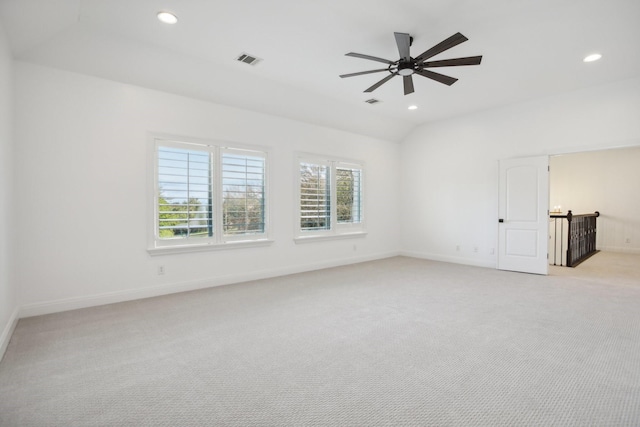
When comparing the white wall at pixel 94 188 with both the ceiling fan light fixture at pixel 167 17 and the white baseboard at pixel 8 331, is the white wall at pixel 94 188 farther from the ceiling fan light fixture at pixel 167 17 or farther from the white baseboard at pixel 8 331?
the ceiling fan light fixture at pixel 167 17

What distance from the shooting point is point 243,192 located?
502 cm

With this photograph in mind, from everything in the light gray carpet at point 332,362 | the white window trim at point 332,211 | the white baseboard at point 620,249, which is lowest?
the light gray carpet at point 332,362

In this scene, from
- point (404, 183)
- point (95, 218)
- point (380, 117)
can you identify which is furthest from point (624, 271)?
point (95, 218)

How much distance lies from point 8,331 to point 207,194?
2.52m

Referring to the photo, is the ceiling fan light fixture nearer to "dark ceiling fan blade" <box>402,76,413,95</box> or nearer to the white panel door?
"dark ceiling fan blade" <box>402,76,413,95</box>

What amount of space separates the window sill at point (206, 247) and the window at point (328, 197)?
857 millimetres

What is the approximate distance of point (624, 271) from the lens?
556 centimetres

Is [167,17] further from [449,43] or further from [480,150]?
[480,150]

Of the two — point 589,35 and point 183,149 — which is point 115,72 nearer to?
point 183,149

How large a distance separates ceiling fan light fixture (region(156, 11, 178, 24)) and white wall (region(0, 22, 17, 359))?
4.19 ft

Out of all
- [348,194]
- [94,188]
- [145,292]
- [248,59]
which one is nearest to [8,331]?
[145,292]

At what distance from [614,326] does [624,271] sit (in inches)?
139

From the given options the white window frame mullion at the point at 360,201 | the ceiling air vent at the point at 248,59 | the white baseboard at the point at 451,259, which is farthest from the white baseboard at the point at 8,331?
the white baseboard at the point at 451,259

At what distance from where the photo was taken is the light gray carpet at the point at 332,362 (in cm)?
181
